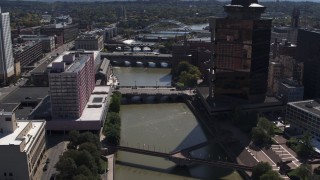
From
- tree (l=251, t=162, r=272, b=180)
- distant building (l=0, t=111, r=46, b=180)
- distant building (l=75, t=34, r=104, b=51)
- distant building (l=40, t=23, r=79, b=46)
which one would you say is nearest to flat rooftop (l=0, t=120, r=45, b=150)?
distant building (l=0, t=111, r=46, b=180)

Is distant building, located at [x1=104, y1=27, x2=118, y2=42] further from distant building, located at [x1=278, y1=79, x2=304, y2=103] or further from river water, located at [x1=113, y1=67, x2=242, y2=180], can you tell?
distant building, located at [x1=278, y1=79, x2=304, y2=103]

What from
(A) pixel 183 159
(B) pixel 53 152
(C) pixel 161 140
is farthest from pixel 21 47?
(A) pixel 183 159

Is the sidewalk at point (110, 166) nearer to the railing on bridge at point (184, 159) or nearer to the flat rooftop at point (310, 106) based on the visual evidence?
the railing on bridge at point (184, 159)

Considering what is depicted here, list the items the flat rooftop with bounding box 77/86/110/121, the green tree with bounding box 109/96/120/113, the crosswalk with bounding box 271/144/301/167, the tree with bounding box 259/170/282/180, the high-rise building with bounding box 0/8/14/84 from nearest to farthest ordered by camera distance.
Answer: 1. the tree with bounding box 259/170/282/180
2. the crosswalk with bounding box 271/144/301/167
3. the flat rooftop with bounding box 77/86/110/121
4. the green tree with bounding box 109/96/120/113
5. the high-rise building with bounding box 0/8/14/84

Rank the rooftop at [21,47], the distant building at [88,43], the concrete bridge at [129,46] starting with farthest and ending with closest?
the concrete bridge at [129,46] → the distant building at [88,43] → the rooftop at [21,47]

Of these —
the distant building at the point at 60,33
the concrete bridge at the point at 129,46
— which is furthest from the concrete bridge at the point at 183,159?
the distant building at the point at 60,33

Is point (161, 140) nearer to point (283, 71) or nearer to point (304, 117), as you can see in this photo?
point (304, 117)

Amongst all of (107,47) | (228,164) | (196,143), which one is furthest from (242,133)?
(107,47)
